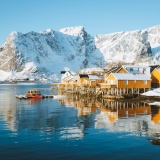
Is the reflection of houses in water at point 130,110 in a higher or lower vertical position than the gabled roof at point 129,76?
lower

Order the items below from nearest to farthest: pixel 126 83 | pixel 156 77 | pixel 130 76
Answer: pixel 126 83, pixel 130 76, pixel 156 77

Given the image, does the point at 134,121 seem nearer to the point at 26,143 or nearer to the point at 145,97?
the point at 26,143

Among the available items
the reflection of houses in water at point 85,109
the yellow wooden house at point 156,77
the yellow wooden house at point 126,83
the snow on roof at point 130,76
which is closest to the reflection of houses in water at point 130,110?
the reflection of houses in water at point 85,109

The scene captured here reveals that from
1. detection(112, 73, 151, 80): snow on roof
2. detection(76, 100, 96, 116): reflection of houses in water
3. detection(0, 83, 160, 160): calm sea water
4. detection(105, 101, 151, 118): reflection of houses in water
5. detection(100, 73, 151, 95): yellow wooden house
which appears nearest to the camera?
detection(0, 83, 160, 160): calm sea water

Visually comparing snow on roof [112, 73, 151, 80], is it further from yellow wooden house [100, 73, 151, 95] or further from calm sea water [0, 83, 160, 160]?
calm sea water [0, 83, 160, 160]

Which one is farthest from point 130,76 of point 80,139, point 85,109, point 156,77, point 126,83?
point 80,139

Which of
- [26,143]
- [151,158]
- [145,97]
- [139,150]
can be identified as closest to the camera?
[151,158]

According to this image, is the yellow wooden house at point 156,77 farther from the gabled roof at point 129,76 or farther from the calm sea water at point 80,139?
the calm sea water at point 80,139

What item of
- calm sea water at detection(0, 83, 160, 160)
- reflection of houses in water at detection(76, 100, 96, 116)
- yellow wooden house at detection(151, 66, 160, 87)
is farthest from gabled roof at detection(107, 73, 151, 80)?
calm sea water at detection(0, 83, 160, 160)

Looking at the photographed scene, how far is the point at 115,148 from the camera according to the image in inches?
1126

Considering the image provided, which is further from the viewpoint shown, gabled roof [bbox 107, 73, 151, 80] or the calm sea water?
gabled roof [bbox 107, 73, 151, 80]

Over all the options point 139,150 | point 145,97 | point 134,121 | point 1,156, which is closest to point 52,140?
point 1,156

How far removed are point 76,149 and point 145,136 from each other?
8.52 metres

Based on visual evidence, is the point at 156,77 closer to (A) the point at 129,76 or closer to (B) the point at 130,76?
(B) the point at 130,76
